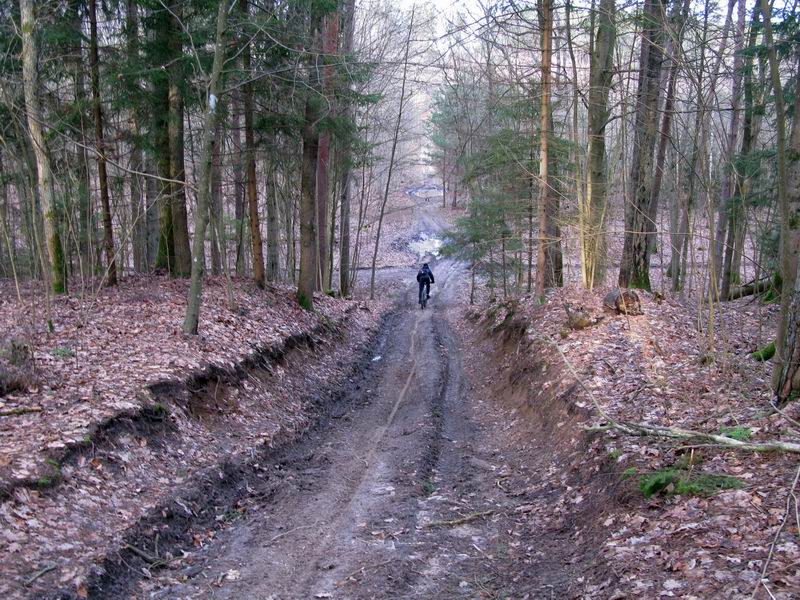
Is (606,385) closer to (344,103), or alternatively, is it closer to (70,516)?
(70,516)

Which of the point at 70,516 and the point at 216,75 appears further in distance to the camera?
the point at 216,75

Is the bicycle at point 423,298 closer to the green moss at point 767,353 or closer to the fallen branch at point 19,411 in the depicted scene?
the green moss at point 767,353

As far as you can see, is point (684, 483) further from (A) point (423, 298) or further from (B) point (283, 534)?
(A) point (423, 298)

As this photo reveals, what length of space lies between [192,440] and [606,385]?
21.0 ft

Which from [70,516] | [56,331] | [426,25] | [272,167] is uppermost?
[426,25]

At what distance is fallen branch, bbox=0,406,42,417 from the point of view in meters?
6.93

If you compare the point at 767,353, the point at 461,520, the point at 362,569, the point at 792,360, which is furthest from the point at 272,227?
the point at 792,360

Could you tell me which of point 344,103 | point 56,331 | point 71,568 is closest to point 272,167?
point 344,103

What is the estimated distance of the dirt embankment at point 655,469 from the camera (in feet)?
14.7

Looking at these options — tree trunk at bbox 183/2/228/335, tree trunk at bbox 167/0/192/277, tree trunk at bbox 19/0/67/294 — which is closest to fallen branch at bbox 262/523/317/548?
tree trunk at bbox 183/2/228/335

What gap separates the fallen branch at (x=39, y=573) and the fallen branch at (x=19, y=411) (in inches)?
109

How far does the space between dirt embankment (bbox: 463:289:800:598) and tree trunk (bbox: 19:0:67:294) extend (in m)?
9.57

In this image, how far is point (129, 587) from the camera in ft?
17.0

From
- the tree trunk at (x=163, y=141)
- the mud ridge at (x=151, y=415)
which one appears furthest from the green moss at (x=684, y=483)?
the tree trunk at (x=163, y=141)
